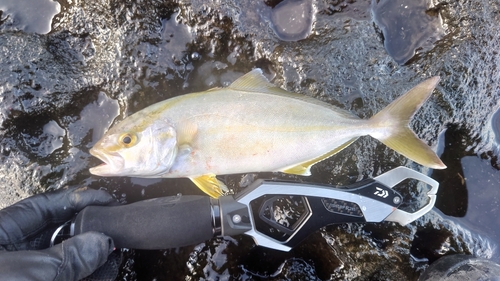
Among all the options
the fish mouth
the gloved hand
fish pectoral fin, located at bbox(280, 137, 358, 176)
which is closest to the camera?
the gloved hand

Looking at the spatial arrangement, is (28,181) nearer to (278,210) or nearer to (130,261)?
(130,261)

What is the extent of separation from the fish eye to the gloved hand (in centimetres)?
53

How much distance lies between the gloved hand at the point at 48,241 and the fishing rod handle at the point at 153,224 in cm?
9

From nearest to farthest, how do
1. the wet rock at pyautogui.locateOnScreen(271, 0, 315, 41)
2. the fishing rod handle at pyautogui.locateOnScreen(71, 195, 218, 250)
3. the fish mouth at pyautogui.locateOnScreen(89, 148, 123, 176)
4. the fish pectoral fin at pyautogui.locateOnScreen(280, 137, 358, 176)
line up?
the fish mouth at pyautogui.locateOnScreen(89, 148, 123, 176) → the fishing rod handle at pyautogui.locateOnScreen(71, 195, 218, 250) → the fish pectoral fin at pyautogui.locateOnScreen(280, 137, 358, 176) → the wet rock at pyautogui.locateOnScreen(271, 0, 315, 41)

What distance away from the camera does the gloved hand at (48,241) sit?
157cm

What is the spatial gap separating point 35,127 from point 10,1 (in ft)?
3.24

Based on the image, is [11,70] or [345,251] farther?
[345,251]

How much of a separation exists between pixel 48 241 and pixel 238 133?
1376mm

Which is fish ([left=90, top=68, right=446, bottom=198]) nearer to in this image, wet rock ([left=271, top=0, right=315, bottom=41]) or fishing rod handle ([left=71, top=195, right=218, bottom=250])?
fishing rod handle ([left=71, top=195, right=218, bottom=250])

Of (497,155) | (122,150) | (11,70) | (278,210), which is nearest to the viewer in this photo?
(122,150)

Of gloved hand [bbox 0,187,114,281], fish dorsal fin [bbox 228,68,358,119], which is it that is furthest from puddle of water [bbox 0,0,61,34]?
fish dorsal fin [bbox 228,68,358,119]

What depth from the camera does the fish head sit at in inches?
70.9

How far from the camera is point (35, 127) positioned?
2316 mm

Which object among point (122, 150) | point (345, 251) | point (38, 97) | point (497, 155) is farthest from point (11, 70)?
point (497, 155)
